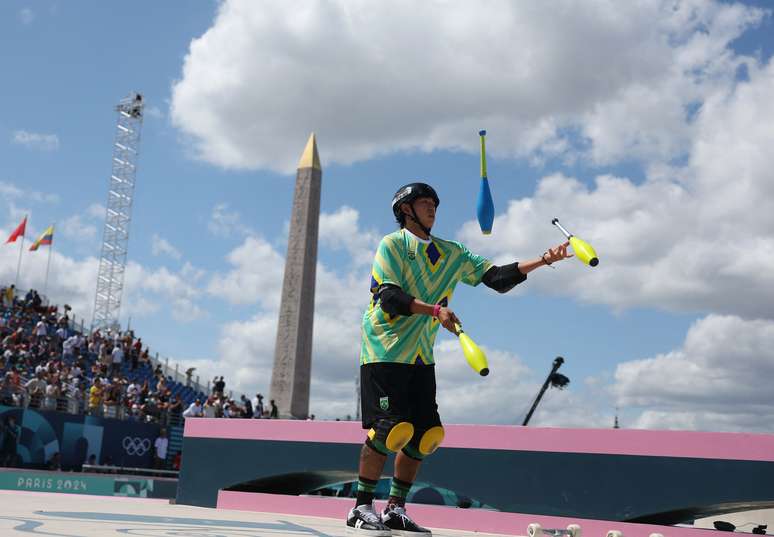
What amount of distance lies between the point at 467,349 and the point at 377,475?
1.41 metres

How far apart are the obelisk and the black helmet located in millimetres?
19054

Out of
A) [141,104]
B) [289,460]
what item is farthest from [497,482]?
[141,104]

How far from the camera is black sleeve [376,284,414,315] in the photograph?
4711mm

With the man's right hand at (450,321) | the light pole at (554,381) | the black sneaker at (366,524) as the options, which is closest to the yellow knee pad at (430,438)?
the black sneaker at (366,524)

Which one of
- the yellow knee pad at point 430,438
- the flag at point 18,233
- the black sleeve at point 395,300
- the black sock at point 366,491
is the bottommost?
the black sock at point 366,491

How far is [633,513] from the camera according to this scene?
8.21 m

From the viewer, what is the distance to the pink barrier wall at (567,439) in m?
7.82

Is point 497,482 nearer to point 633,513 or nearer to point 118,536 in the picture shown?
point 633,513

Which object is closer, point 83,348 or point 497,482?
point 497,482

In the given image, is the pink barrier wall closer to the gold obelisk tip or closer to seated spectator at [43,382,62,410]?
seated spectator at [43,382,62,410]

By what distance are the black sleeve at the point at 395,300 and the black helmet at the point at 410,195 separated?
72cm

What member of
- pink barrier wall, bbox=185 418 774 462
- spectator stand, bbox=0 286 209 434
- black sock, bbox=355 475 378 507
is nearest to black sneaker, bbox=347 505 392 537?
black sock, bbox=355 475 378 507

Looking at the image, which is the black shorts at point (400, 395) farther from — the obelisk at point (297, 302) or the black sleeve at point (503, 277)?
the obelisk at point (297, 302)

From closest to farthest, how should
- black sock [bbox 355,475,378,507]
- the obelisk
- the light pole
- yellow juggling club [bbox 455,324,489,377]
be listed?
yellow juggling club [bbox 455,324,489,377] < black sock [bbox 355,475,378,507] < the obelisk < the light pole
